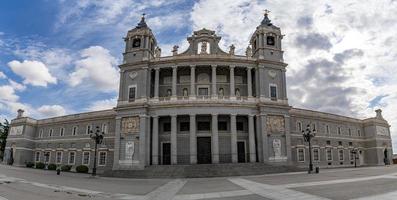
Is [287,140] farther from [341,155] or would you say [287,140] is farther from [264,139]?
[341,155]

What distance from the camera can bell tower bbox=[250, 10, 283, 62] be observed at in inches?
1806

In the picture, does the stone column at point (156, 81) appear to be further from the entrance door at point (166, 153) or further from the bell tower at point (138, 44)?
the entrance door at point (166, 153)

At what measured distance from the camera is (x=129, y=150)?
42.2 meters

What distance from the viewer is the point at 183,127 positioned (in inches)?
1741

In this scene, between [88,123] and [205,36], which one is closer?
[205,36]

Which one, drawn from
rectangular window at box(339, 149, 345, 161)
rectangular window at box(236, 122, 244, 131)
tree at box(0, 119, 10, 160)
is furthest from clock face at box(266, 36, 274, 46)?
tree at box(0, 119, 10, 160)

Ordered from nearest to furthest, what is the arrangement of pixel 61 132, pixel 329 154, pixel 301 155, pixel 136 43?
pixel 136 43, pixel 301 155, pixel 329 154, pixel 61 132

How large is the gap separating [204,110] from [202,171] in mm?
9615

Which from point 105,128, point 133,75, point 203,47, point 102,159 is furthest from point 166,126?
point 102,159

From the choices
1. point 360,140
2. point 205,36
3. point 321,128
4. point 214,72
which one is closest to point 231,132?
point 214,72

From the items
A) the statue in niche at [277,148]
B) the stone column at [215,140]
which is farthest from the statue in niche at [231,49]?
the statue in niche at [277,148]

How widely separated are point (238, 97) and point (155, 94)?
11945 millimetres

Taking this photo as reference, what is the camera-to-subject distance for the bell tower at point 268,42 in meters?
45.9

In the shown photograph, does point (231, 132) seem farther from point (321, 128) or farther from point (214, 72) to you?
point (321, 128)
